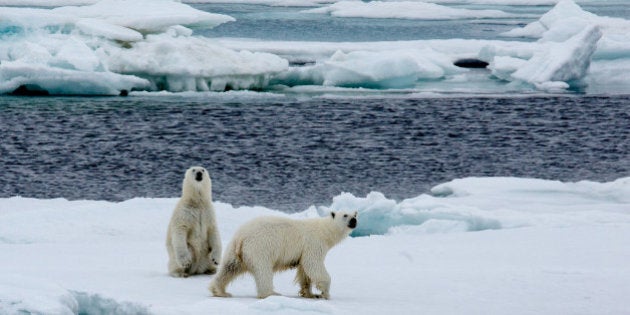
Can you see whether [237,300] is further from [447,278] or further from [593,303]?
[593,303]

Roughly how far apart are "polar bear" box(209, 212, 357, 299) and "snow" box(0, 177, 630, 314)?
0.12 meters

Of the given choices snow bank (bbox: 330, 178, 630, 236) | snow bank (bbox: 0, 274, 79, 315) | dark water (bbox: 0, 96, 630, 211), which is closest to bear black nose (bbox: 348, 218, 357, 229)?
snow bank (bbox: 0, 274, 79, 315)

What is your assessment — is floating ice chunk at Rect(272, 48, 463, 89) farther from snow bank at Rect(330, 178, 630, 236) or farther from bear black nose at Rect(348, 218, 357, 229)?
bear black nose at Rect(348, 218, 357, 229)

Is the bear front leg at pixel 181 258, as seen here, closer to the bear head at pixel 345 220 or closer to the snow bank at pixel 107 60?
the bear head at pixel 345 220

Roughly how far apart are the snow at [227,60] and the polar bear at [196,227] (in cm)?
1353

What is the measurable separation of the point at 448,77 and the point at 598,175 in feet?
29.2

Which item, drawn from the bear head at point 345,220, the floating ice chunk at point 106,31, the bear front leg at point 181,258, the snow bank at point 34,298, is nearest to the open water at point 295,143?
the floating ice chunk at point 106,31

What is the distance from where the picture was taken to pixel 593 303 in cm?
544

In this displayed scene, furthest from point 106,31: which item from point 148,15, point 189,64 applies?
point 148,15

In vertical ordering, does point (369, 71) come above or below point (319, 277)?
below

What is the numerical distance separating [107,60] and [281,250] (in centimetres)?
1522

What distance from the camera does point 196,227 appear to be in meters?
6.39

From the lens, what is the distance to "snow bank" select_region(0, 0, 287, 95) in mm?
19750

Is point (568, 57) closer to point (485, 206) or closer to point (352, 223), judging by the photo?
point (485, 206)
